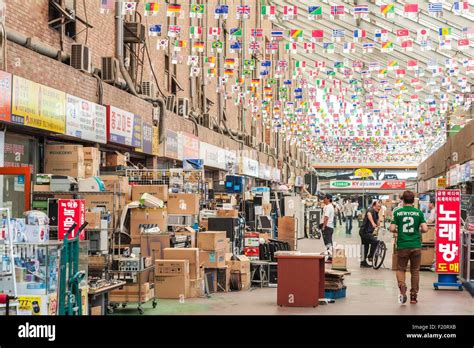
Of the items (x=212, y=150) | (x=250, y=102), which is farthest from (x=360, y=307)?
(x=250, y=102)

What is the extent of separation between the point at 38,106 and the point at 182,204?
130 inches

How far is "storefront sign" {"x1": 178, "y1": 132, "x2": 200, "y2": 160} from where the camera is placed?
83.6 ft

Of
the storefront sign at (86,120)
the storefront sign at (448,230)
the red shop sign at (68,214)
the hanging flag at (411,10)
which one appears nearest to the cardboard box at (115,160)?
the storefront sign at (86,120)

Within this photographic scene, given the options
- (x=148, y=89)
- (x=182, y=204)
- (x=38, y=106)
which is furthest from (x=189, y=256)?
(x=148, y=89)

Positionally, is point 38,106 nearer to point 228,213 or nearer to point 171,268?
point 171,268

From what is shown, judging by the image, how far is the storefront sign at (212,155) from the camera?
1147 inches

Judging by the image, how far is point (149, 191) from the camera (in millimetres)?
15125

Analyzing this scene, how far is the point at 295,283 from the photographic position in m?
12.3

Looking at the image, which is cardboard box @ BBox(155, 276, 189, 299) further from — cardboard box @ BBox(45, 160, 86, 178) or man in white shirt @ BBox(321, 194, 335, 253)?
man in white shirt @ BBox(321, 194, 335, 253)

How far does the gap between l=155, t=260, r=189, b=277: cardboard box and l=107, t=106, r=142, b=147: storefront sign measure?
16.5 ft

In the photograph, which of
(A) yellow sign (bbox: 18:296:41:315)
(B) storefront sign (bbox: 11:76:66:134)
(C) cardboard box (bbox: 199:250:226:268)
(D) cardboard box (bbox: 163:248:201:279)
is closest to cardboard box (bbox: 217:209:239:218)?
(C) cardboard box (bbox: 199:250:226:268)

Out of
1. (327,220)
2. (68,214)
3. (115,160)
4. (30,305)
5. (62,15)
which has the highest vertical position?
(62,15)
